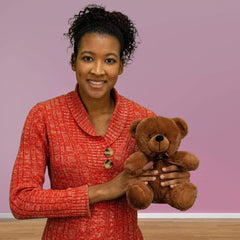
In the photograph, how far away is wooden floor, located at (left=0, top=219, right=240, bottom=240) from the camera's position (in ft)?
9.59

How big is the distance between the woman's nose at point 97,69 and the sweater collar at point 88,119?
0.13 meters

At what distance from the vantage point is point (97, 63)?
1068mm

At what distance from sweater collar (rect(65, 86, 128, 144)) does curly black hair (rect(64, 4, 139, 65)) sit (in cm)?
13

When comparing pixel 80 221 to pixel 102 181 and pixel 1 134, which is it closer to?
pixel 102 181

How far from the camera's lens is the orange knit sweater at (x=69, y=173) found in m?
1.03

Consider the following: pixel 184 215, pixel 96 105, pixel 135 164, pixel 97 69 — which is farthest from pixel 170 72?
pixel 135 164

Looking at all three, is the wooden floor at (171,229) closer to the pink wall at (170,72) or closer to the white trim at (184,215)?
the white trim at (184,215)

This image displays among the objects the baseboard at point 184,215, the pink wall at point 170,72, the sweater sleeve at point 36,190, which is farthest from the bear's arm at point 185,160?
the baseboard at point 184,215

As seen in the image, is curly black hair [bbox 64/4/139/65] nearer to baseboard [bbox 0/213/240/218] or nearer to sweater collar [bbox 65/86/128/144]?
sweater collar [bbox 65/86/128/144]

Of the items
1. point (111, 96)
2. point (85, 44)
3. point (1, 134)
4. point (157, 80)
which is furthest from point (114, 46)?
point (1, 134)

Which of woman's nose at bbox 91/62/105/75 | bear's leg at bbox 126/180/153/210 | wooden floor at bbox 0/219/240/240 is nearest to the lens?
bear's leg at bbox 126/180/153/210

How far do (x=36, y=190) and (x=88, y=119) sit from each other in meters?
0.24

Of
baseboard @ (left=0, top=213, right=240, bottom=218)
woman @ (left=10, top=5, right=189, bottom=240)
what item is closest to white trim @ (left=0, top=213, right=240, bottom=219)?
baseboard @ (left=0, top=213, right=240, bottom=218)

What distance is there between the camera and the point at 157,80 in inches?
143
